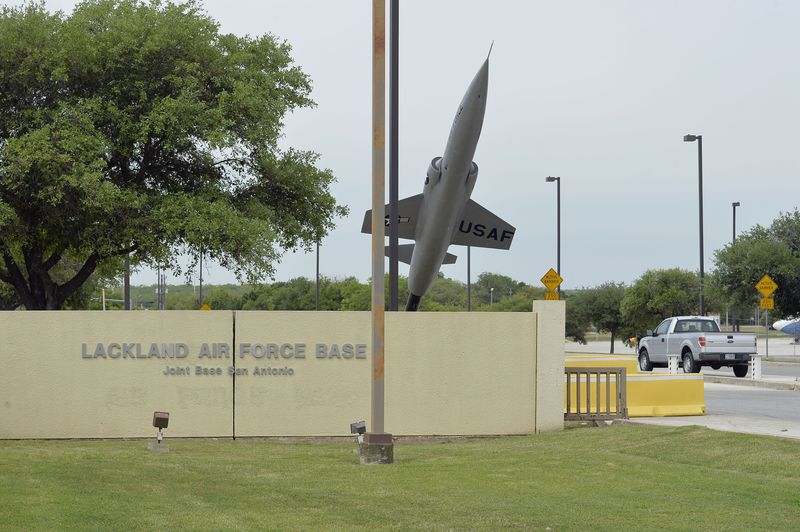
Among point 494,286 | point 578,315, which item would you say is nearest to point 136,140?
point 578,315

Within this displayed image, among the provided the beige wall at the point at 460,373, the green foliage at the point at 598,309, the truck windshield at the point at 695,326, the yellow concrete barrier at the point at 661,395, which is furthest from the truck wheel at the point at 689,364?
the green foliage at the point at 598,309

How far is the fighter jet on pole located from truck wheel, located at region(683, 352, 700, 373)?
398 inches

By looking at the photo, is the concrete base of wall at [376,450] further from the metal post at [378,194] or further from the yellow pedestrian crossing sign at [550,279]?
the yellow pedestrian crossing sign at [550,279]

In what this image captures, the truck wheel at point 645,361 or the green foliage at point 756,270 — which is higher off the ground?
the green foliage at point 756,270

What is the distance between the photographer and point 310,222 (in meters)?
31.4

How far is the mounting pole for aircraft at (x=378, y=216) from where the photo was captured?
1377 cm

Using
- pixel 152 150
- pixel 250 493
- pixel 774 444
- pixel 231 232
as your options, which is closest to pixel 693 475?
pixel 774 444

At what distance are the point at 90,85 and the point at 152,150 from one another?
2.26 metres

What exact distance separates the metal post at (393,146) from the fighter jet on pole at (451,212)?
2.60 meters

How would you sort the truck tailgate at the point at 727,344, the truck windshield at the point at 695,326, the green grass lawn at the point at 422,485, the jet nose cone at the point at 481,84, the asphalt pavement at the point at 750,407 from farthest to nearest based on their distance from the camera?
the truck windshield at the point at 695,326
the truck tailgate at the point at 727,344
the jet nose cone at the point at 481,84
the asphalt pavement at the point at 750,407
the green grass lawn at the point at 422,485

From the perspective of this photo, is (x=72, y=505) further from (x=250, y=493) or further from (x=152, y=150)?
(x=152, y=150)

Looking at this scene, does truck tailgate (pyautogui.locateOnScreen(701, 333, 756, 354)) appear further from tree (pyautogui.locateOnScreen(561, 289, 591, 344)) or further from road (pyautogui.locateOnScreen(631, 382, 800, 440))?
tree (pyautogui.locateOnScreen(561, 289, 591, 344))

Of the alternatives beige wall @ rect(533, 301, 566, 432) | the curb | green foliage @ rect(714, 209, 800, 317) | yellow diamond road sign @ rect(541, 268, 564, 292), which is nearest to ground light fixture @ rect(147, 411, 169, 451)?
beige wall @ rect(533, 301, 566, 432)

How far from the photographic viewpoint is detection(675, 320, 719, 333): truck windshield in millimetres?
35500
